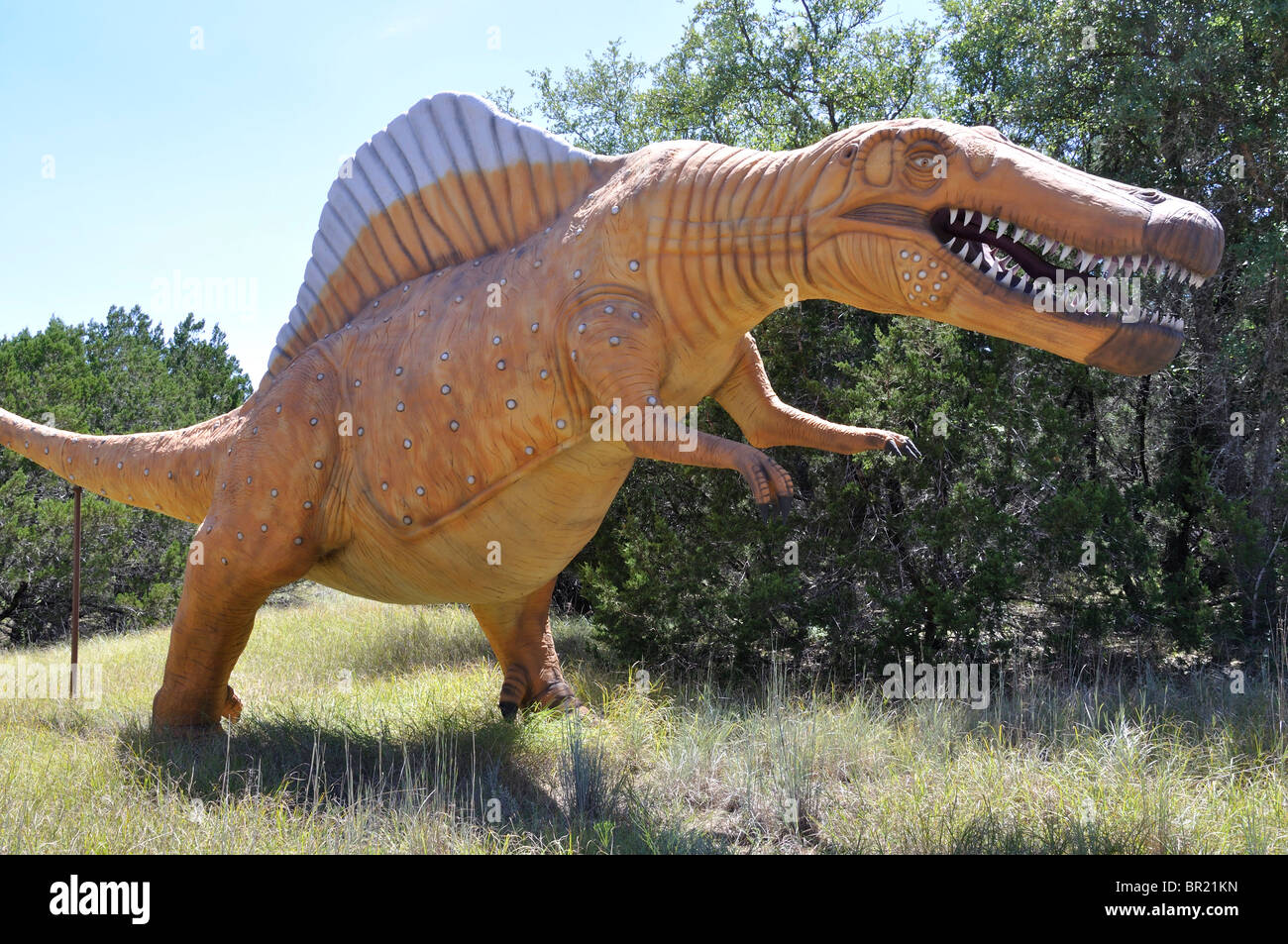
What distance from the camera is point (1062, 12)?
7391 mm

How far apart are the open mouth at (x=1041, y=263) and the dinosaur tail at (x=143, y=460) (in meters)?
3.08

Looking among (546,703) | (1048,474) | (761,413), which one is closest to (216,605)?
(546,703)

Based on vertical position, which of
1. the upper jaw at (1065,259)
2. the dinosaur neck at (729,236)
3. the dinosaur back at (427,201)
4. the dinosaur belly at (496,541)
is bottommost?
the dinosaur belly at (496,541)

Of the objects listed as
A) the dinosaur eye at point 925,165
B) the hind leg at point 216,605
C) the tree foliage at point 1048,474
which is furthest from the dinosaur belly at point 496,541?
the tree foliage at point 1048,474

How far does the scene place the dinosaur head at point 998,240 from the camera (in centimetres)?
280

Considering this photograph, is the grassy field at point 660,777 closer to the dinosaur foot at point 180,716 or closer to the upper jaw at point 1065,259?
the dinosaur foot at point 180,716

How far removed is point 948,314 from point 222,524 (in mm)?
2917

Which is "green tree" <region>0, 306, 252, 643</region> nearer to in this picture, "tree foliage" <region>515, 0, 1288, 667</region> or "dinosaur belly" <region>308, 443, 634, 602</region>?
"tree foliage" <region>515, 0, 1288, 667</region>

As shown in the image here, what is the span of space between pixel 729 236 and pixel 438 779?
2209 millimetres

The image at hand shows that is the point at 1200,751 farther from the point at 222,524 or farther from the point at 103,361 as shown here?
the point at 103,361

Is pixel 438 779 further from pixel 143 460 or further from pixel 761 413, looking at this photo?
pixel 143 460

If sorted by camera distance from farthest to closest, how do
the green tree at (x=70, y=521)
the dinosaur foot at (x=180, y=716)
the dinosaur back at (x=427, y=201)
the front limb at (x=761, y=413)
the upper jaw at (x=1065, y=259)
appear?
the green tree at (x=70, y=521) → the dinosaur foot at (x=180, y=716) → the front limb at (x=761, y=413) → the dinosaur back at (x=427, y=201) → the upper jaw at (x=1065, y=259)

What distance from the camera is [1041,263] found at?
3.08m

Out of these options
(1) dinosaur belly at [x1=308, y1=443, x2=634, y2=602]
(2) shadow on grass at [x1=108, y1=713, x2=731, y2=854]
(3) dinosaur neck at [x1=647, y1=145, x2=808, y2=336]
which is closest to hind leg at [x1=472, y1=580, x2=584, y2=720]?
(2) shadow on grass at [x1=108, y1=713, x2=731, y2=854]
